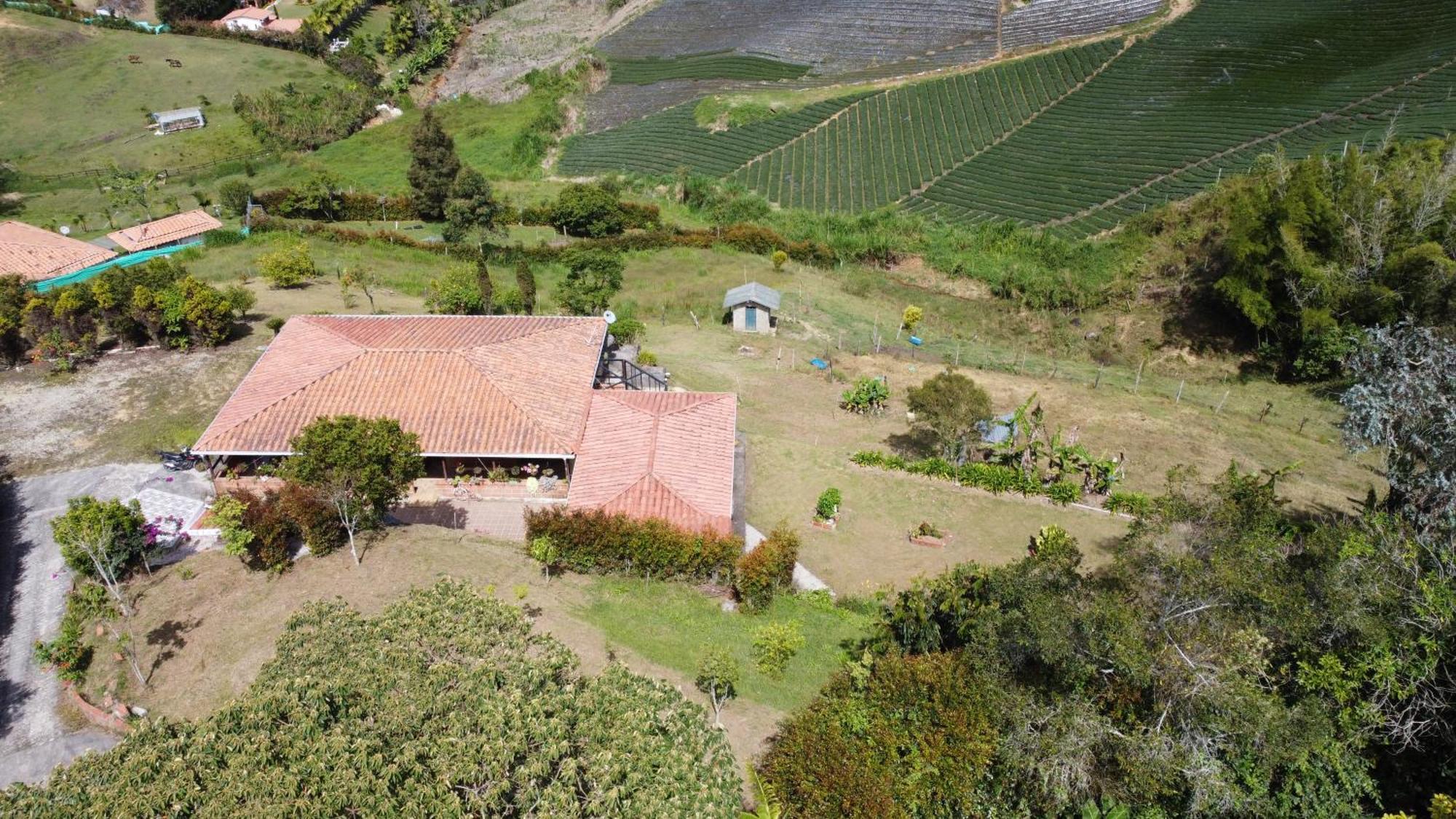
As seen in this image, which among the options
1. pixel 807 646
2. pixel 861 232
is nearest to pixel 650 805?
pixel 807 646

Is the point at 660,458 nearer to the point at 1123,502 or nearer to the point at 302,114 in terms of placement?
the point at 1123,502

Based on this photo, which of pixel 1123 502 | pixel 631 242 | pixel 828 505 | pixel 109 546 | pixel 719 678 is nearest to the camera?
pixel 719 678

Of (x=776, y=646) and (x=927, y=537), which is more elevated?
(x=776, y=646)

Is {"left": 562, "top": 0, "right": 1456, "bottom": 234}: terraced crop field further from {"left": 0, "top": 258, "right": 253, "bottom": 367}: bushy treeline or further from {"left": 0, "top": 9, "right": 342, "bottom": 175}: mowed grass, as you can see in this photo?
{"left": 0, "top": 258, "right": 253, "bottom": 367}: bushy treeline

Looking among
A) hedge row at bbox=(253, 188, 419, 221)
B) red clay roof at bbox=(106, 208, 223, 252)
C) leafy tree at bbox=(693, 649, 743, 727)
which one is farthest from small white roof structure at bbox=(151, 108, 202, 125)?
leafy tree at bbox=(693, 649, 743, 727)

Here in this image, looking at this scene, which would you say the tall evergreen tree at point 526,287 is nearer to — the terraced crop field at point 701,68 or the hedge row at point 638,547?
the hedge row at point 638,547

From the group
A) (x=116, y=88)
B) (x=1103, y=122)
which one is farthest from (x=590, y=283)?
(x=116, y=88)

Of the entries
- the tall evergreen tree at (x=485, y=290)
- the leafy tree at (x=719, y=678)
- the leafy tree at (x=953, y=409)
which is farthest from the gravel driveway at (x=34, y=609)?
the leafy tree at (x=953, y=409)
